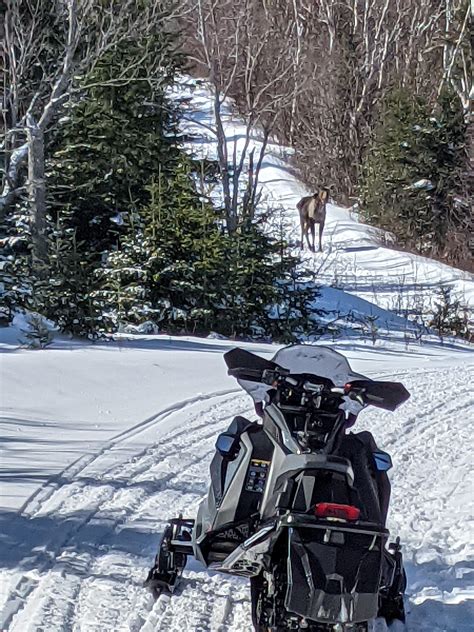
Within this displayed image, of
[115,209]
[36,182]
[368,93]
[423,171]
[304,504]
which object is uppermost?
[368,93]

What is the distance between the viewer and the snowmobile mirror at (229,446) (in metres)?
3.94

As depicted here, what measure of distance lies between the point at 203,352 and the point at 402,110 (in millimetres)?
16774

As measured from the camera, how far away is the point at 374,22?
38.1 m

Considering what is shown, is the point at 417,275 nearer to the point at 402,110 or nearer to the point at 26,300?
the point at 402,110

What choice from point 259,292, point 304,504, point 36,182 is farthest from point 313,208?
point 304,504

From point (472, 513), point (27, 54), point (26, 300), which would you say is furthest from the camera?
point (27, 54)

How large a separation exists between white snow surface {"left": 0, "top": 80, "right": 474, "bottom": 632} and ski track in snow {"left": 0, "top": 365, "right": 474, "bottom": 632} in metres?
0.01

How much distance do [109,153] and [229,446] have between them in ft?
41.7

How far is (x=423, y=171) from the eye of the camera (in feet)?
87.5

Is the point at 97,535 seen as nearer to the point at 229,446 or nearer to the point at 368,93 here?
the point at 229,446

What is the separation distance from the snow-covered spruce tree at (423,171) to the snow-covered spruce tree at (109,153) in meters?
11.0

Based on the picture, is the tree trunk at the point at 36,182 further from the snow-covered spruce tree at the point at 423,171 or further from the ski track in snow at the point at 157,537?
the snow-covered spruce tree at the point at 423,171

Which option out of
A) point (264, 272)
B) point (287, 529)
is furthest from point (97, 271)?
point (287, 529)

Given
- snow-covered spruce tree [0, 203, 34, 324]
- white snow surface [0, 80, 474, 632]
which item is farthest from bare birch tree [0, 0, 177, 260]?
white snow surface [0, 80, 474, 632]
